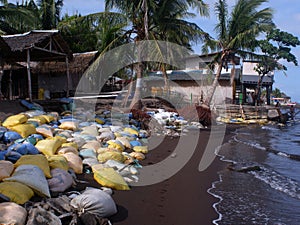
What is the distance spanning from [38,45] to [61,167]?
25.5 feet

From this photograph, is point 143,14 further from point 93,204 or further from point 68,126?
point 93,204

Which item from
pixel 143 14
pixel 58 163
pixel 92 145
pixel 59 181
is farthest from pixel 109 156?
pixel 143 14

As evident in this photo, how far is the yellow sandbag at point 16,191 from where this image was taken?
356 cm

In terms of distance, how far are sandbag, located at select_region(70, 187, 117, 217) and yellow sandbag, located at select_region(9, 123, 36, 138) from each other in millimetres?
3635

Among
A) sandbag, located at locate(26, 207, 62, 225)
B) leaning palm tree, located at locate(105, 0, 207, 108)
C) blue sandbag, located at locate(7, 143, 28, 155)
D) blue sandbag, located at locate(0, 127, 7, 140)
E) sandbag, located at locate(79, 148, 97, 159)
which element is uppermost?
leaning palm tree, located at locate(105, 0, 207, 108)

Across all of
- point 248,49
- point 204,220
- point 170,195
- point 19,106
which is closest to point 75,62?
point 19,106

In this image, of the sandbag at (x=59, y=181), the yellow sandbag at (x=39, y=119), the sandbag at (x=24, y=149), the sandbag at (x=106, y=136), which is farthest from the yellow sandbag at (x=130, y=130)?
the sandbag at (x=59, y=181)

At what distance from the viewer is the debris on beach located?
140 inches

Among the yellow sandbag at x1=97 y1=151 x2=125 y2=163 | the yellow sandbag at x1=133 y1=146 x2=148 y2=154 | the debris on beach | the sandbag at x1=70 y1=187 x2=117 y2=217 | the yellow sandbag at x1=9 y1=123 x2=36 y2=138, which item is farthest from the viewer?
the yellow sandbag at x1=133 y1=146 x2=148 y2=154

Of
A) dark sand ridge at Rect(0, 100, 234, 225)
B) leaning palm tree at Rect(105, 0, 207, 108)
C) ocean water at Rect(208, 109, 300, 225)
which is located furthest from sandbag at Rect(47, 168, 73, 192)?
leaning palm tree at Rect(105, 0, 207, 108)

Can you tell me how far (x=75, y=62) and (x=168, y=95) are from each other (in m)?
5.60

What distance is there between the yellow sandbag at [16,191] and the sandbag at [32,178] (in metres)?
0.09

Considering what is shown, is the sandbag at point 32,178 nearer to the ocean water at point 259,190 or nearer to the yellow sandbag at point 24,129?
the ocean water at point 259,190

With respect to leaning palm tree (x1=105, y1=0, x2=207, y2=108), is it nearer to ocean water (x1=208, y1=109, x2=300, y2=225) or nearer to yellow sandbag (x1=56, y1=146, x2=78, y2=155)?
ocean water (x1=208, y1=109, x2=300, y2=225)
